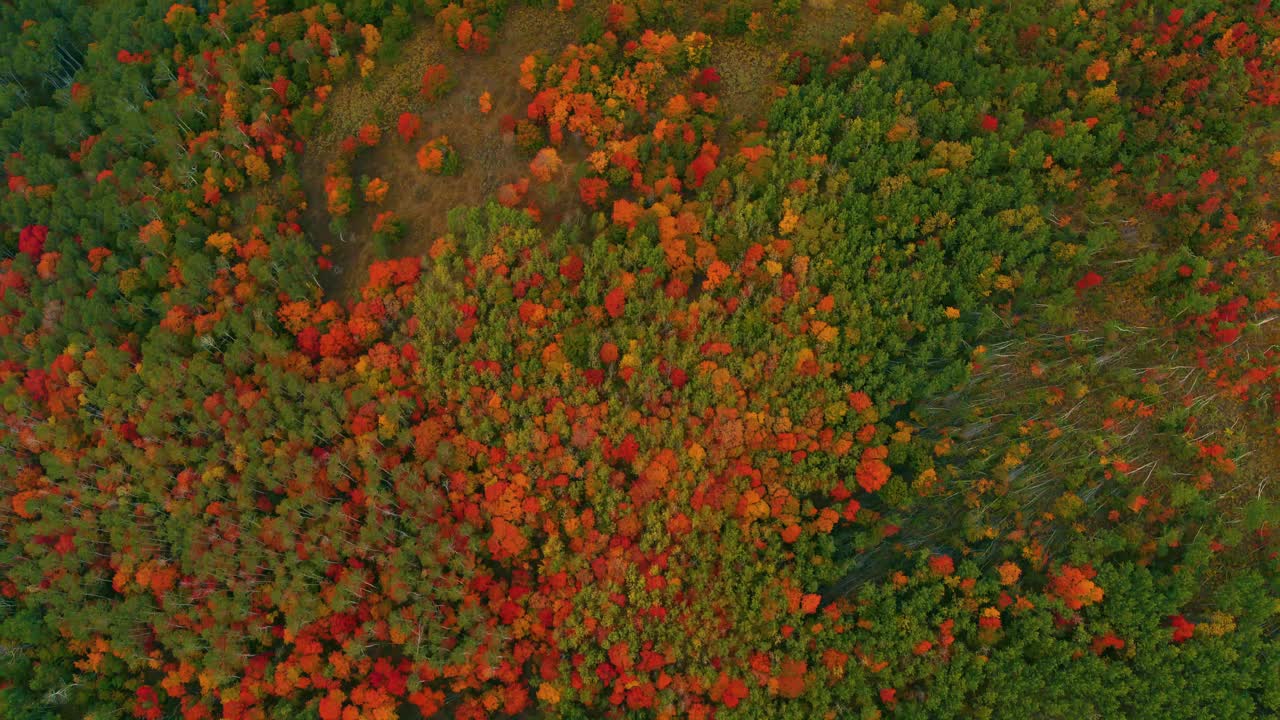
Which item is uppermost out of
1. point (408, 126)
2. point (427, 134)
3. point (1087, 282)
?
point (408, 126)

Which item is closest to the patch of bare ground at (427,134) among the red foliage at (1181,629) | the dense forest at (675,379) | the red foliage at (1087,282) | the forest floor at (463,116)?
the forest floor at (463,116)

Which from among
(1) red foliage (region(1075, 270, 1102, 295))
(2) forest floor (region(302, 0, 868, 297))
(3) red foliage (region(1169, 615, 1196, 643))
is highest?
(2) forest floor (region(302, 0, 868, 297))

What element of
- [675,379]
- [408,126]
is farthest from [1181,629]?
[408,126]

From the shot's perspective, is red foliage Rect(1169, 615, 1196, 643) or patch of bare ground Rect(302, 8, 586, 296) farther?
patch of bare ground Rect(302, 8, 586, 296)

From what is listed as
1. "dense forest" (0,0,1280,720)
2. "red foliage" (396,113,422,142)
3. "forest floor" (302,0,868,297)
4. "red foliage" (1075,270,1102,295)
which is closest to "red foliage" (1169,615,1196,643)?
"dense forest" (0,0,1280,720)

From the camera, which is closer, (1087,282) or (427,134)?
(1087,282)

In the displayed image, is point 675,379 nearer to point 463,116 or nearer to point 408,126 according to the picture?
point 463,116

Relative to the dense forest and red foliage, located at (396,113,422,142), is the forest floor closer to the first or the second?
the dense forest

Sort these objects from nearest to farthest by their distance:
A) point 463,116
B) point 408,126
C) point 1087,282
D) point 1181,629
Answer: point 1181,629 < point 1087,282 < point 408,126 < point 463,116
